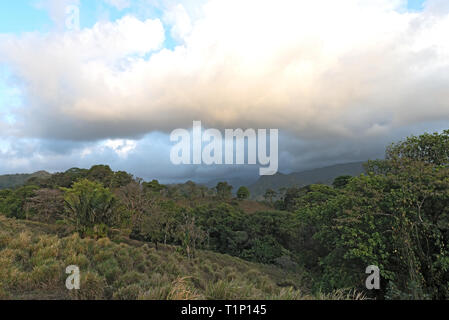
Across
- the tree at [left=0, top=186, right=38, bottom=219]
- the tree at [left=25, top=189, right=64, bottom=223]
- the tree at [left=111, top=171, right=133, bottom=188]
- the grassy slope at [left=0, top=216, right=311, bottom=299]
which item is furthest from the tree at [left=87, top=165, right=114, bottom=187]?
the grassy slope at [left=0, top=216, right=311, bottom=299]

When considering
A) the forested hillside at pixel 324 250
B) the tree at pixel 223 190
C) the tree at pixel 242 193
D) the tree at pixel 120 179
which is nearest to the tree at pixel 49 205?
the forested hillside at pixel 324 250

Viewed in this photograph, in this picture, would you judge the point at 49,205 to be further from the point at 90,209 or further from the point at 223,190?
the point at 223,190

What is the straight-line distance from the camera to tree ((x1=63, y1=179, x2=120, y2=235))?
718 inches

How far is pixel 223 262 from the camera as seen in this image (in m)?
24.1

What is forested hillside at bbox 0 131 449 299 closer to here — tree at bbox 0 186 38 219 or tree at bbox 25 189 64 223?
tree at bbox 25 189 64 223

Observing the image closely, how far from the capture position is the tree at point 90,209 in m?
18.2

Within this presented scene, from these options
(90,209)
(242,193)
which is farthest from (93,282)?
(242,193)

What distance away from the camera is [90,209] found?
61.2 feet

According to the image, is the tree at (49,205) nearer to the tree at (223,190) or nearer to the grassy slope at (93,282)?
the grassy slope at (93,282)

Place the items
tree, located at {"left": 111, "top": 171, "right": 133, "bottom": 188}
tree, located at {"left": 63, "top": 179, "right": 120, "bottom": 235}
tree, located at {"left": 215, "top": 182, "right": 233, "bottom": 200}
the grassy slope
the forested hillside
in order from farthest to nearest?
1. tree, located at {"left": 215, "top": 182, "right": 233, "bottom": 200}
2. tree, located at {"left": 111, "top": 171, "right": 133, "bottom": 188}
3. tree, located at {"left": 63, "top": 179, "right": 120, "bottom": 235}
4. the forested hillside
5. the grassy slope

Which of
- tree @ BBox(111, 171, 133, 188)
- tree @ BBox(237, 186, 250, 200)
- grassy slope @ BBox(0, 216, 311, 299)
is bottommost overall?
tree @ BBox(237, 186, 250, 200)

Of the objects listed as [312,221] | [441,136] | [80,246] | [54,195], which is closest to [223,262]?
[312,221]
